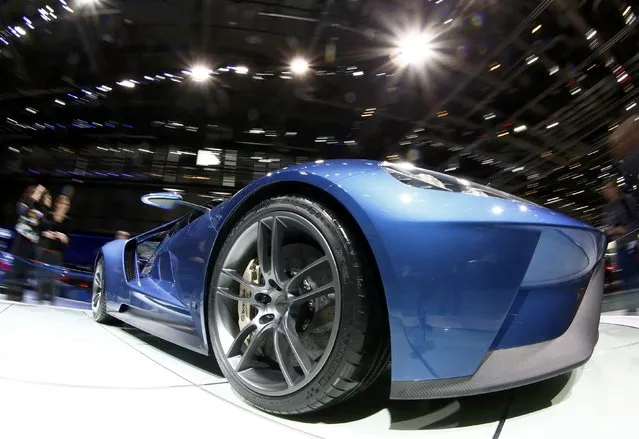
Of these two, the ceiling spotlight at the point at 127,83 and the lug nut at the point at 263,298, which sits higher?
the ceiling spotlight at the point at 127,83

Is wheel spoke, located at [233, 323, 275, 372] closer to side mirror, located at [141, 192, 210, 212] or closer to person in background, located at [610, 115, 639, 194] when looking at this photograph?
side mirror, located at [141, 192, 210, 212]

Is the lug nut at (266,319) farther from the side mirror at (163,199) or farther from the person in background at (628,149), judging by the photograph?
the person in background at (628,149)

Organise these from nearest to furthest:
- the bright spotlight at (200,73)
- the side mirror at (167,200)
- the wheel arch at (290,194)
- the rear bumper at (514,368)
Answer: the rear bumper at (514,368)
the wheel arch at (290,194)
the side mirror at (167,200)
the bright spotlight at (200,73)

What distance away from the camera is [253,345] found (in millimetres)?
1130

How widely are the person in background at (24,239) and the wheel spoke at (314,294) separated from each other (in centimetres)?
430

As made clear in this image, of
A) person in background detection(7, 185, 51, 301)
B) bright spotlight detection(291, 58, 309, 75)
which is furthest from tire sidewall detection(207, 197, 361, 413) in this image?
bright spotlight detection(291, 58, 309, 75)

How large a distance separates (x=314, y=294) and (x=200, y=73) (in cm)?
575

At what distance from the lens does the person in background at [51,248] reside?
390 cm

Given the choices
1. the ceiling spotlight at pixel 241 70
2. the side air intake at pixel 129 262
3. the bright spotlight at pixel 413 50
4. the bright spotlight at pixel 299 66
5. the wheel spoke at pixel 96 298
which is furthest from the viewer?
the ceiling spotlight at pixel 241 70

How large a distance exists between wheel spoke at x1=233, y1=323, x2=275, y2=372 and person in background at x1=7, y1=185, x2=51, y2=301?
13.5 feet

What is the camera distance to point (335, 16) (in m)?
4.40

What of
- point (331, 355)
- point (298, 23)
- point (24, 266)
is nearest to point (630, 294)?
point (331, 355)

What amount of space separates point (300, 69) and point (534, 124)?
10.8ft

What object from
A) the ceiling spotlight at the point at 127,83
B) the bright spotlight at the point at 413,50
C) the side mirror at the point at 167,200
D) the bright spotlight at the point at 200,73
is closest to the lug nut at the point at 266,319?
the side mirror at the point at 167,200
